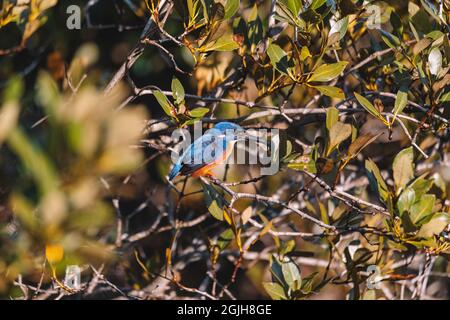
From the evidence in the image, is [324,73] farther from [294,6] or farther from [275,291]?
[275,291]

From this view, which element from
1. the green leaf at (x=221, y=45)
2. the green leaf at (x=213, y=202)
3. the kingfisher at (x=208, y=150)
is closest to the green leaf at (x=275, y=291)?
the green leaf at (x=213, y=202)

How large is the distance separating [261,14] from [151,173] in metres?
1.81

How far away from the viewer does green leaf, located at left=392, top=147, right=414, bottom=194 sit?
2604 millimetres

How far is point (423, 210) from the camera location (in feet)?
7.89

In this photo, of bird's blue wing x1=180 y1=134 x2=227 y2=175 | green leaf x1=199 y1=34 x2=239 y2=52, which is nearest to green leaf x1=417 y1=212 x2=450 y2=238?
green leaf x1=199 y1=34 x2=239 y2=52

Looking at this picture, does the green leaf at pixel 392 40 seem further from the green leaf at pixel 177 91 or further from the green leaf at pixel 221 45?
the green leaf at pixel 177 91

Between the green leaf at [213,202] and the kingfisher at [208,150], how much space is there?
423mm

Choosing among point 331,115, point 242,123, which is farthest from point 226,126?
point 331,115

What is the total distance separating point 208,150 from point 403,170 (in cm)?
130

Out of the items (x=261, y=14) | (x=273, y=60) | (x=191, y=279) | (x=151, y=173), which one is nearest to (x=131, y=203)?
(x=151, y=173)

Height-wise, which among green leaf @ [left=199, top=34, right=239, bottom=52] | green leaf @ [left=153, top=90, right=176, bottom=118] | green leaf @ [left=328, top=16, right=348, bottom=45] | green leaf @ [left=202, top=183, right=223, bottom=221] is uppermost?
green leaf @ [left=328, top=16, right=348, bottom=45]

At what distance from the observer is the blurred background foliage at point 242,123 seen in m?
1.21

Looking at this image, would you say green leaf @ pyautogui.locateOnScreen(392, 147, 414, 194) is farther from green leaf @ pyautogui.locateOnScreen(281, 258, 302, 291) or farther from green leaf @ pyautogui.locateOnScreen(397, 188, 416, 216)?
green leaf @ pyautogui.locateOnScreen(281, 258, 302, 291)
